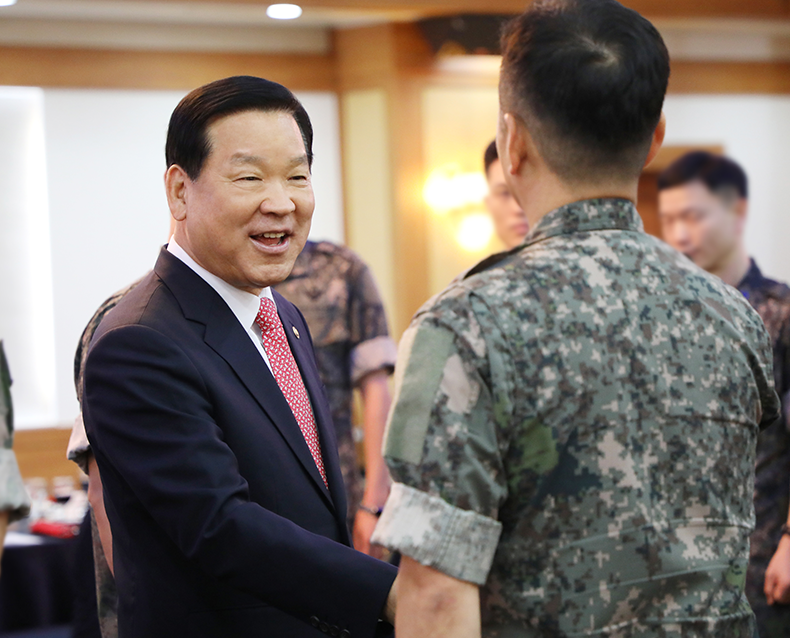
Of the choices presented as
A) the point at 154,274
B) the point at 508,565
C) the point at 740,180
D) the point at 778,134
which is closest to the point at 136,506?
the point at 154,274

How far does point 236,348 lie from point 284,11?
484 centimetres

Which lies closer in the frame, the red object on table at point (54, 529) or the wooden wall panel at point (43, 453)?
the red object on table at point (54, 529)

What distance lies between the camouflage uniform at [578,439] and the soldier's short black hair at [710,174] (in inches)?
110

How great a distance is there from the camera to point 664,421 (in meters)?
1.15

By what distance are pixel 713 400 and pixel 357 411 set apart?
18.2 feet

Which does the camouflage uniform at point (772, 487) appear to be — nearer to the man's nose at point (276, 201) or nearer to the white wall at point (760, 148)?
the man's nose at point (276, 201)

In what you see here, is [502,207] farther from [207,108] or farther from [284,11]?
[284,11]

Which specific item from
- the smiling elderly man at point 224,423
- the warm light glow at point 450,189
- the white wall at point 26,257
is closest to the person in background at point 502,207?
the smiling elderly man at point 224,423

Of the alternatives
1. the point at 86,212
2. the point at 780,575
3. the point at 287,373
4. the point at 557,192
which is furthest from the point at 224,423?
the point at 86,212

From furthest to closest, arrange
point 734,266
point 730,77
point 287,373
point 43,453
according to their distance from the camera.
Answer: point 730,77 < point 43,453 < point 734,266 < point 287,373

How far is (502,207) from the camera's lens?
121 inches

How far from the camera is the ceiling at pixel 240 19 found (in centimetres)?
583

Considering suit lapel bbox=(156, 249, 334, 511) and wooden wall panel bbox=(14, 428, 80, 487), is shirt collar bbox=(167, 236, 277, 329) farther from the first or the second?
wooden wall panel bbox=(14, 428, 80, 487)

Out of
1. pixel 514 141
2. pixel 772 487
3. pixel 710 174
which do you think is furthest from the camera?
pixel 710 174
